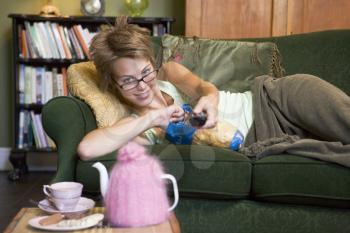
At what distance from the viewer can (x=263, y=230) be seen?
5.06 ft

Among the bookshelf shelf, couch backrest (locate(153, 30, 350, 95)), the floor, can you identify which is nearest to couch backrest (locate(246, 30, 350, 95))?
couch backrest (locate(153, 30, 350, 95))

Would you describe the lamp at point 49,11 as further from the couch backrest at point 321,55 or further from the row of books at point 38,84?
the couch backrest at point 321,55

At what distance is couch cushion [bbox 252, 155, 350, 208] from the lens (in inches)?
57.5

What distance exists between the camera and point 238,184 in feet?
4.91

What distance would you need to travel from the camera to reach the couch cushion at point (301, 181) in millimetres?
1460

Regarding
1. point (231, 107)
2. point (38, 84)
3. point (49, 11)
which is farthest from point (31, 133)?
point (231, 107)

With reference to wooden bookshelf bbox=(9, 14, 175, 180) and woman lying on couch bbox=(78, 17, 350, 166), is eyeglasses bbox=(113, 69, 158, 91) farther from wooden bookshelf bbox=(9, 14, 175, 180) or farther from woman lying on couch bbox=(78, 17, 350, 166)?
wooden bookshelf bbox=(9, 14, 175, 180)

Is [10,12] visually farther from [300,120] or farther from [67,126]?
[300,120]

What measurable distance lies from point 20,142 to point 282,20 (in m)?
1.82

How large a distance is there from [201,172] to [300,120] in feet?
1.53

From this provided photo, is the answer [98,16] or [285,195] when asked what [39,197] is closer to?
[98,16]

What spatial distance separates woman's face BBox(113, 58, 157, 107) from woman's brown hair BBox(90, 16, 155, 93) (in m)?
0.02

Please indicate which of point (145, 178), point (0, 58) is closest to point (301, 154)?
point (145, 178)

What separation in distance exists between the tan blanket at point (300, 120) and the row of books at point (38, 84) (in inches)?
62.3
